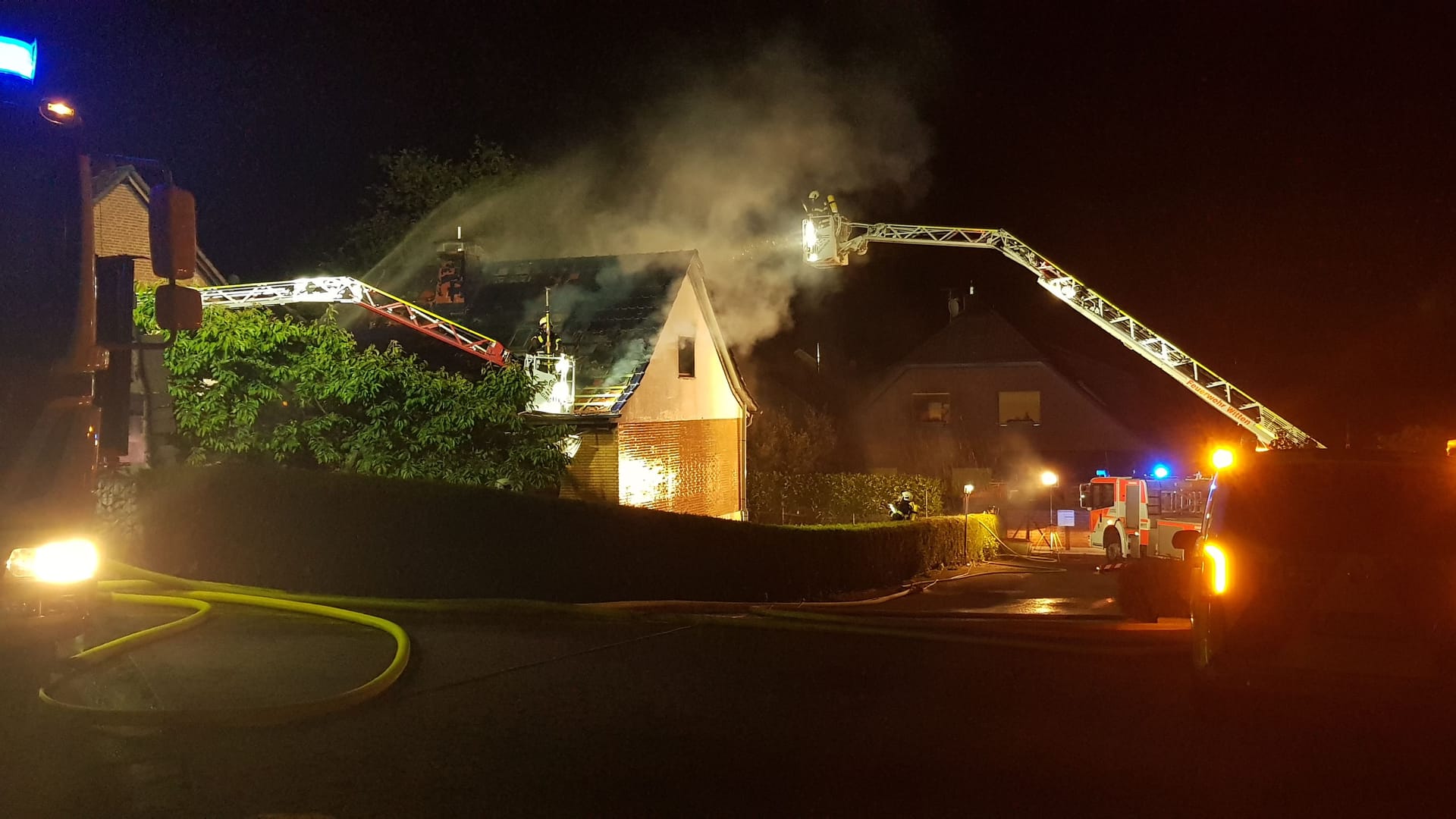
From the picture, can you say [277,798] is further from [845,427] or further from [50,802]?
[845,427]

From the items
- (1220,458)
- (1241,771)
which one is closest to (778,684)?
(1241,771)

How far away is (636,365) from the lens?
19172mm

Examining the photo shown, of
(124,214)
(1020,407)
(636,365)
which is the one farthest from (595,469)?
(1020,407)

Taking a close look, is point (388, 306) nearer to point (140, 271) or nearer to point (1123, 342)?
point (140, 271)

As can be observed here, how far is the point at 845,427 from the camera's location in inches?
1635

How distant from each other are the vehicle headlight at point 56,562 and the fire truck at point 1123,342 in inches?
709

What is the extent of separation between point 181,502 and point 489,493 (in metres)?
2.91

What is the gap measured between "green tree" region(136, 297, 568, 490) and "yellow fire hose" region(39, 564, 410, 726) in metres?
4.22

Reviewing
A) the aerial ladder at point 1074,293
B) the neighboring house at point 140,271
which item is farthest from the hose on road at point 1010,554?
the neighboring house at point 140,271

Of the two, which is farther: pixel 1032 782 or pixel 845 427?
pixel 845 427

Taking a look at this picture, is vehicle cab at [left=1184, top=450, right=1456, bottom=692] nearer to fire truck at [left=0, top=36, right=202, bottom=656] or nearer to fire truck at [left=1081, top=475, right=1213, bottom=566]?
fire truck at [left=0, top=36, right=202, bottom=656]

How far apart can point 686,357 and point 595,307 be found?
215 cm

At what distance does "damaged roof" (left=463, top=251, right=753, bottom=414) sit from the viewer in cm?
1916

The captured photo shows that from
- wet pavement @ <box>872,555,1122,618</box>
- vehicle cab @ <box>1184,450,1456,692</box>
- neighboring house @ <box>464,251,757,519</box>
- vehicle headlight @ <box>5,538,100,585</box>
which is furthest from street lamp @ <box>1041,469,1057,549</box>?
vehicle headlight @ <box>5,538,100,585</box>
